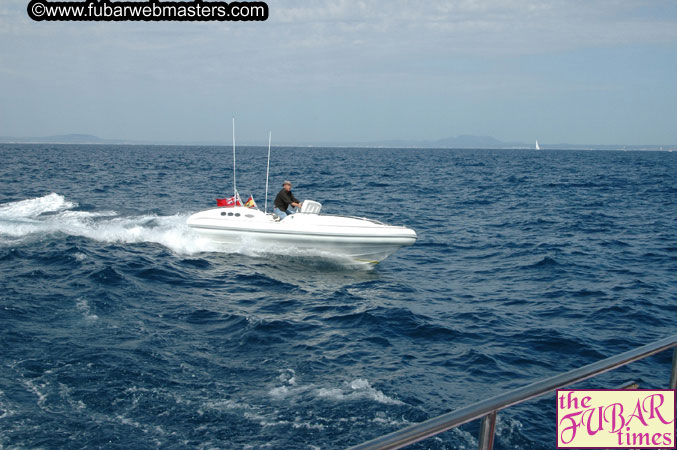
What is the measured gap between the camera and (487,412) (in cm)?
204

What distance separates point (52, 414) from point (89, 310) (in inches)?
162

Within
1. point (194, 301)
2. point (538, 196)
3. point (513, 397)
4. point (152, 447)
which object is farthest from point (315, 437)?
point (538, 196)

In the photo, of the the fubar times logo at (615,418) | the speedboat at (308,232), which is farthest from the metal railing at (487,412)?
the speedboat at (308,232)

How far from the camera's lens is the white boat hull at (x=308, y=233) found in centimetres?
1453

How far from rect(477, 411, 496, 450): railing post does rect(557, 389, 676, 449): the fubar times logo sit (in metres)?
0.37

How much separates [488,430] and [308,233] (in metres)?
13.0

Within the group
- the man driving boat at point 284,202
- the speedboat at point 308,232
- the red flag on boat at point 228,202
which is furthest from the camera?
the red flag on boat at point 228,202

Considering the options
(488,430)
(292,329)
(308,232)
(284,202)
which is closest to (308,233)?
(308,232)

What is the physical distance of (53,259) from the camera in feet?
47.4

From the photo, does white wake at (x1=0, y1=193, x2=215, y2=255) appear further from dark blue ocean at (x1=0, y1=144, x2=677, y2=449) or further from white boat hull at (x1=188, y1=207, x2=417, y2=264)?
white boat hull at (x1=188, y1=207, x2=417, y2=264)

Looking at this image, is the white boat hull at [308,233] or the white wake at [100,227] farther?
the white wake at [100,227]

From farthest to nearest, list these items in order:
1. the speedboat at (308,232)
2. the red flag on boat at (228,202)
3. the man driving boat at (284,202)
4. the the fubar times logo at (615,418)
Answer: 1. the red flag on boat at (228,202)
2. the man driving boat at (284,202)
3. the speedboat at (308,232)
4. the the fubar times logo at (615,418)

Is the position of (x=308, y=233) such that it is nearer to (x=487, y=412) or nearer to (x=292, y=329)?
(x=292, y=329)

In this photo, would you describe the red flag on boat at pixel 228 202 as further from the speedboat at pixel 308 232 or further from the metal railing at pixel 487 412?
the metal railing at pixel 487 412
